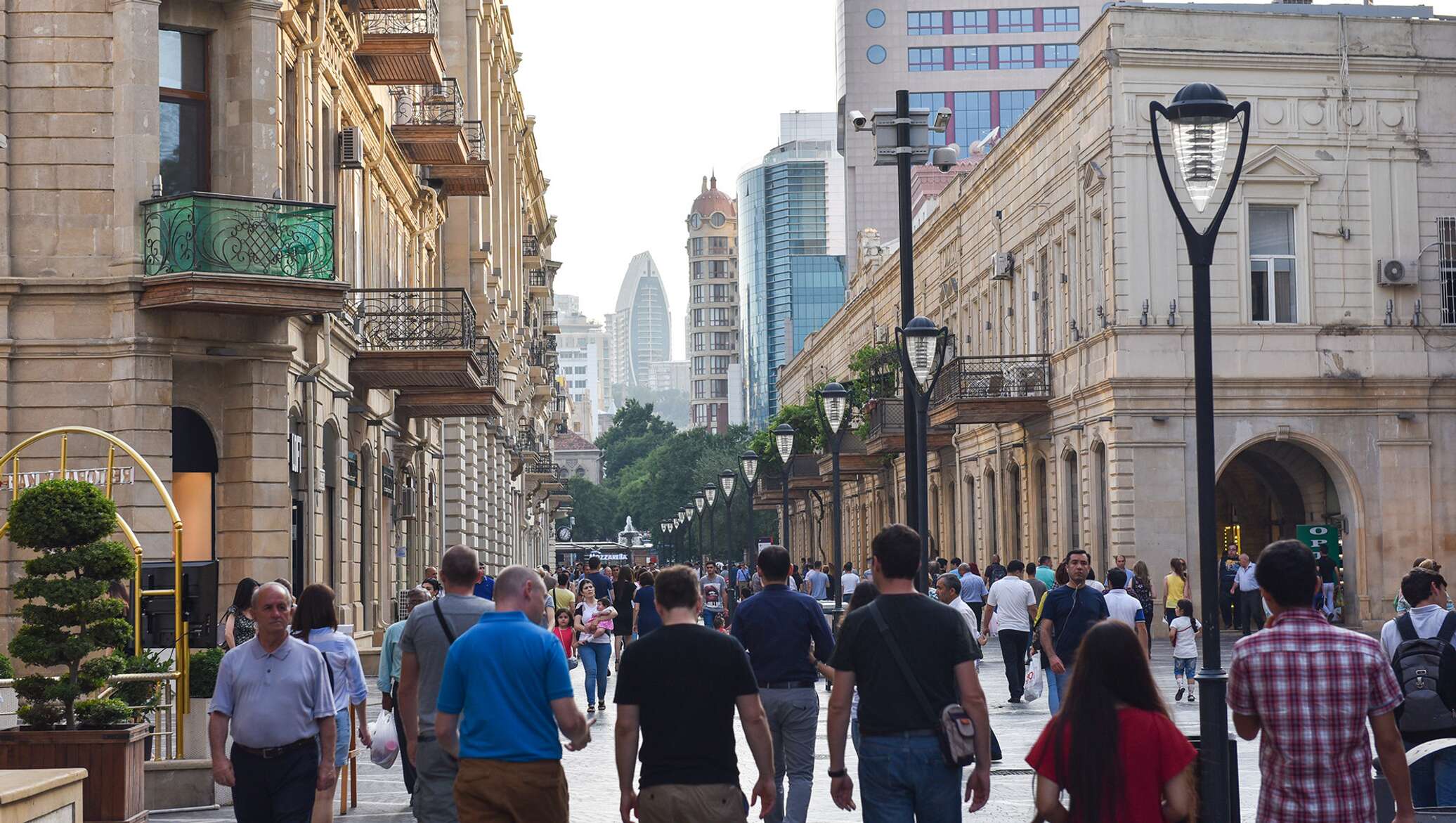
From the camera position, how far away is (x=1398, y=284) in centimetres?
3544

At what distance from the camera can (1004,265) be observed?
146 ft

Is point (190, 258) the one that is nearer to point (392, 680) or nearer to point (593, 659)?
point (593, 659)

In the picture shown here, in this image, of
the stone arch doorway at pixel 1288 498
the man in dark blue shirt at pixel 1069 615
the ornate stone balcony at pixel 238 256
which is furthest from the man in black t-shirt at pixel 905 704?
the stone arch doorway at pixel 1288 498

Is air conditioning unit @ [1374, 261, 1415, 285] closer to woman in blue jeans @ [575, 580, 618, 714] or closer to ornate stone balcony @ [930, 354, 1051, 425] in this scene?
ornate stone balcony @ [930, 354, 1051, 425]

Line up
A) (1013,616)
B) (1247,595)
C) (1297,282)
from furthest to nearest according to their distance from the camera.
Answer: (1297,282) < (1247,595) < (1013,616)

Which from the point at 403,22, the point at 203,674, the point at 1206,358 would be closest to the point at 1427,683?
the point at 1206,358

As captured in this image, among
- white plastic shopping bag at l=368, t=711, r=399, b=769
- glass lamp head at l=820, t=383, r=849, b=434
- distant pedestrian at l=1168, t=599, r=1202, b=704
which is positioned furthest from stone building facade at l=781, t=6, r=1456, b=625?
white plastic shopping bag at l=368, t=711, r=399, b=769

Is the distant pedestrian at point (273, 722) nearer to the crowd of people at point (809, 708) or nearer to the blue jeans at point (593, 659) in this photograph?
the crowd of people at point (809, 708)

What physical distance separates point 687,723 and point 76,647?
5.96 m

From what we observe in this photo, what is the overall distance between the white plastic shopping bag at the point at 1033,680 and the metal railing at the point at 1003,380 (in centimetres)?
1963

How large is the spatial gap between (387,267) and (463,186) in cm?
680

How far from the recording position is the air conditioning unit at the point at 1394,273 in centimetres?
3528

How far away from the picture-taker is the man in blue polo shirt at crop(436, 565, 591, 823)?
7.74 metres

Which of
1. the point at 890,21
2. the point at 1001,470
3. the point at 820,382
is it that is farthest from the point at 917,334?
the point at 890,21
